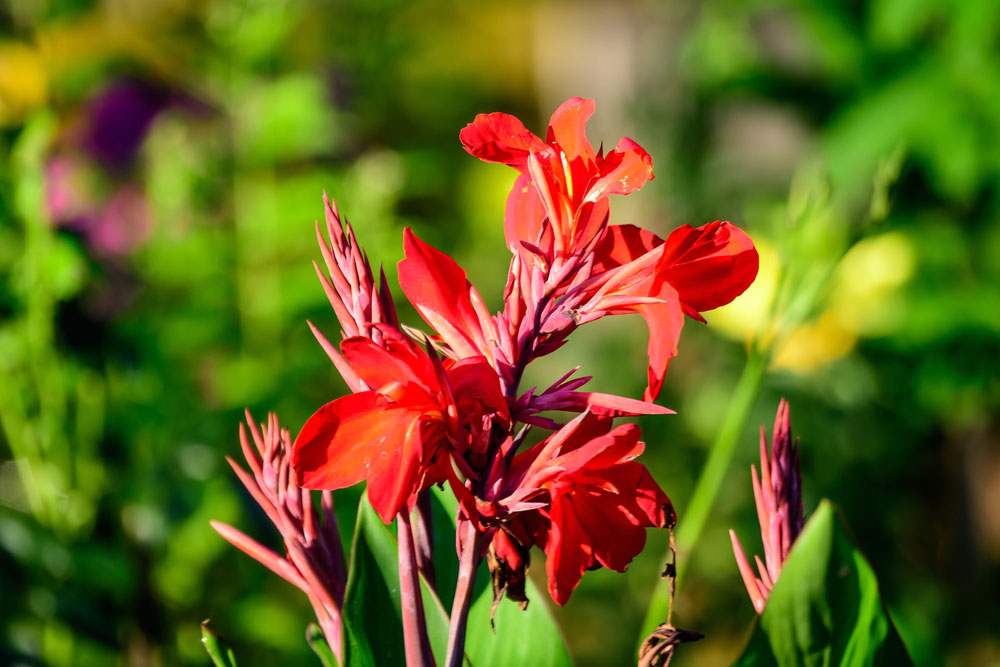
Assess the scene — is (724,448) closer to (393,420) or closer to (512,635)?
(512,635)

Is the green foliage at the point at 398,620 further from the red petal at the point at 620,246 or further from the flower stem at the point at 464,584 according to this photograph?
the red petal at the point at 620,246

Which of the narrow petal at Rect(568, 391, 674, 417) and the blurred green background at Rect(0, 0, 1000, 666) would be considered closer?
the narrow petal at Rect(568, 391, 674, 417)

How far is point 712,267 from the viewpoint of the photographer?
1.21ft

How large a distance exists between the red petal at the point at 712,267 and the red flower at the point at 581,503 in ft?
0.23

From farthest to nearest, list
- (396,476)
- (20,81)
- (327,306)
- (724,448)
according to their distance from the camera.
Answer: (20,81), (327,306), (724,448), (396,476)

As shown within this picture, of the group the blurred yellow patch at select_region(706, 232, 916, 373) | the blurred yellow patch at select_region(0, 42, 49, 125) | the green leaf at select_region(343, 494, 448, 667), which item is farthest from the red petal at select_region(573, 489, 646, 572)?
the blurred yellow patch at select_region(706, 232, 916, 373)

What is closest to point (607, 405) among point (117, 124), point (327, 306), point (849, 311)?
point (327, 306)

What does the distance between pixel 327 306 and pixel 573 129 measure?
783 millimetres

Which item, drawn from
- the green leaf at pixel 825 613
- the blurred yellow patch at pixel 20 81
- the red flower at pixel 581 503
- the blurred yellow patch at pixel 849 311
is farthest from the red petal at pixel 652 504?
the blurred yellow patch at pixel 849 311

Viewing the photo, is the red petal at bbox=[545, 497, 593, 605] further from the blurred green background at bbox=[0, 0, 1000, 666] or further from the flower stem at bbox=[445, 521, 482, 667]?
the blurred green background at bbox=[0, 0, 1000, 666]

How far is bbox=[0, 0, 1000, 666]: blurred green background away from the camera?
2.84 feet

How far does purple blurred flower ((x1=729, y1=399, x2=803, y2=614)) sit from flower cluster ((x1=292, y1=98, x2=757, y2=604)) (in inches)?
3.1

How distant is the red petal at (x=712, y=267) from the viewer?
362 mm

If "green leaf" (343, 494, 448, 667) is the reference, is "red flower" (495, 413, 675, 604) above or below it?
above
